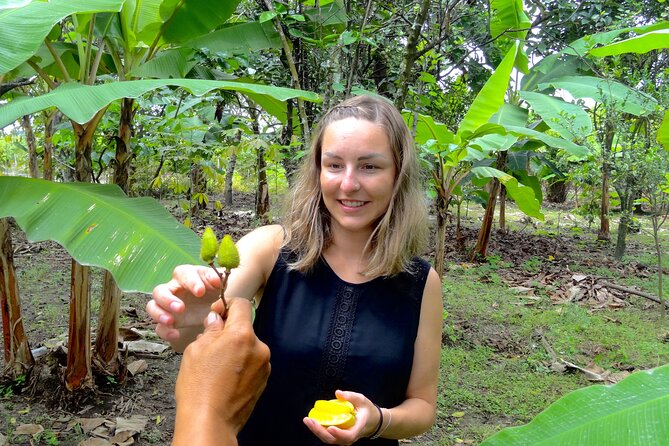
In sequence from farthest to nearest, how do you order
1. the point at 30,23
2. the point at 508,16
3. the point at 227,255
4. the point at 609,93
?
the point at 508,16, the point at 609,93, the point at 30,23, the point at 227,255

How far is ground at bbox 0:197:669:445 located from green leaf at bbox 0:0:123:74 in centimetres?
197

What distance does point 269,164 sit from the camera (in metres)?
6.67

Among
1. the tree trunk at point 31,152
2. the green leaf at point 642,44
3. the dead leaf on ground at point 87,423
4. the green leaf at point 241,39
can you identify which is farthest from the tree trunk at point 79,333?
the green leaf at point 642,44

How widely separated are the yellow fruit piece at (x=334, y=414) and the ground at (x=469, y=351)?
2.22 m

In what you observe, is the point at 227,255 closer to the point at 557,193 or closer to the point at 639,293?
the point at 639,293

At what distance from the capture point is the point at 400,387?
1.67 m

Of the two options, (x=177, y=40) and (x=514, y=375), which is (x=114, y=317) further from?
(x=514, y=375)

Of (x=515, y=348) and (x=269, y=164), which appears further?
(x=269, y=164)

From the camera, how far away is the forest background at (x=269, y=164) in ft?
7.41

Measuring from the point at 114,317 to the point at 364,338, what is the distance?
231 cm

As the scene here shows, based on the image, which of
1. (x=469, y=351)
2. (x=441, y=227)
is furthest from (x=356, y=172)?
(x=469, y=351)

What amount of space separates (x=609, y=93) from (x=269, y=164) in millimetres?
3718

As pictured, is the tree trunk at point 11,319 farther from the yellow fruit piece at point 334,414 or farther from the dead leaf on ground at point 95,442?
Answer: the yellow fruit piece at point 334,414

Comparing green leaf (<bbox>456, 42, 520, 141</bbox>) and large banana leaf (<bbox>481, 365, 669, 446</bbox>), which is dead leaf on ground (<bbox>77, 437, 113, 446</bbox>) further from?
green leaf (<bbox>456, 42, 520, 141</bbox>)
